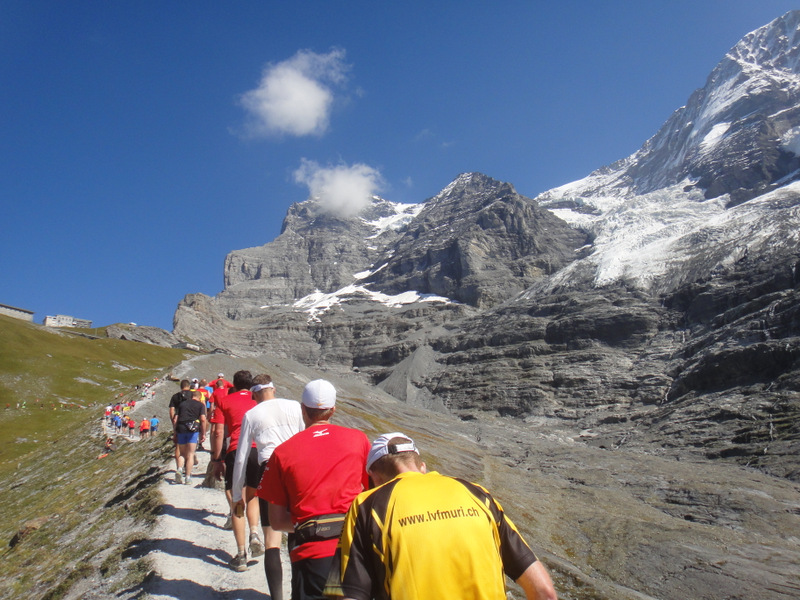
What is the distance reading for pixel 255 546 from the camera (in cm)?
865

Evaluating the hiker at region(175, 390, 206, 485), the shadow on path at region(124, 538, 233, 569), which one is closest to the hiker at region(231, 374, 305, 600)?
the shadow on path at region(124, 538, 233, 569)

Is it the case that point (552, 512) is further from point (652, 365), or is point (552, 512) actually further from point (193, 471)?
point (652, 365)

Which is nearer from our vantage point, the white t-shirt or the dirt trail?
the white t-shirt

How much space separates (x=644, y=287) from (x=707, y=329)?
32884 mm

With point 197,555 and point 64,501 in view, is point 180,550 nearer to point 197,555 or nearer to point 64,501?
point 197,555

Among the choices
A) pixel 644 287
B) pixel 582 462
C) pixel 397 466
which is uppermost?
pixel 644 287

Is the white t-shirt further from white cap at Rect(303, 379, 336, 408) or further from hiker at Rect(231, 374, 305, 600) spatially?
white cap at Rect(303, 379, 336, 408)

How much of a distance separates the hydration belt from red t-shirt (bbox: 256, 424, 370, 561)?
41mm

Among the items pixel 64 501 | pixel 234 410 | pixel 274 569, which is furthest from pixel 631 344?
pixel 274 569

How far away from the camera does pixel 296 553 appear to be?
4516mm

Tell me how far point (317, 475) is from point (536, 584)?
213 cm

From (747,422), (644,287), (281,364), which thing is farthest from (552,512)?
(644,287)

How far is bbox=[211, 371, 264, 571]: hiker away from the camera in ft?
25.6

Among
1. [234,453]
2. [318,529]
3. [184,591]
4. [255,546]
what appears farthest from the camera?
[255,546]
